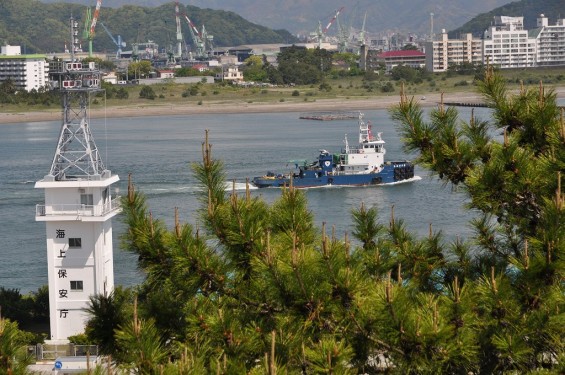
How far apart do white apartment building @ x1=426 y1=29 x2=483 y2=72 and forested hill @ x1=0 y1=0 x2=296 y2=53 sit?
34.4m

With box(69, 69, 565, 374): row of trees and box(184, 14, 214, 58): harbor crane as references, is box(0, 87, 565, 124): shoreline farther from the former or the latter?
box(69, 69, 565, 374): row of trees

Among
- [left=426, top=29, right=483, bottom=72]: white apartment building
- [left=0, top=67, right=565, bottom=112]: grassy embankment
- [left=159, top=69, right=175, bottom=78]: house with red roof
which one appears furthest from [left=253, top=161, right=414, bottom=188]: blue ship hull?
[left=426, top=29, right=483, bottom=72]: white apartment building

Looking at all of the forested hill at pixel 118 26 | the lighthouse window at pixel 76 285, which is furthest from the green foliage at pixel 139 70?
the lighthouse window at pixel 76 285

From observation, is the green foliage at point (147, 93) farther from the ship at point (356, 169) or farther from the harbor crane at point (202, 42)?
the harbor crane at point (202, 42)

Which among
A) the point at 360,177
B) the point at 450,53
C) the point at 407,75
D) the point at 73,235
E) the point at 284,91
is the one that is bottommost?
the point at 360,177

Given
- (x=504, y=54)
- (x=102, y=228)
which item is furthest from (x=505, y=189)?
(x=504, y=54)

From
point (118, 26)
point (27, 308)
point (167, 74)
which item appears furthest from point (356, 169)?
point (118, 26)

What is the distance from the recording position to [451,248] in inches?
195

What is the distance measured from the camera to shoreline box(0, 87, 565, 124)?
144 ft

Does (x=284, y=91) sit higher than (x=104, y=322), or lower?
higher

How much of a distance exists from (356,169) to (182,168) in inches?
146

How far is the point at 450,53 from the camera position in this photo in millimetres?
64062

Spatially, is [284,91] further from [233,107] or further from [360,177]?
[360,177]

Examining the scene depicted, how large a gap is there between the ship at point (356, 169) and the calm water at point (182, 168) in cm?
40
